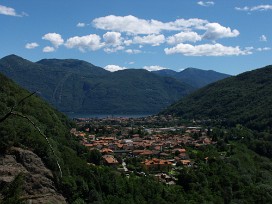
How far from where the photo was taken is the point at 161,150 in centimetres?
6600

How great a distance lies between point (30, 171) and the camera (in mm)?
31641

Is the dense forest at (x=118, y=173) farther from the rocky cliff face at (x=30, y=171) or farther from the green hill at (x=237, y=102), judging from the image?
the green hill at (x=237, y=102)

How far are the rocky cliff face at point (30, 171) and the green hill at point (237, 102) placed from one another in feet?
289

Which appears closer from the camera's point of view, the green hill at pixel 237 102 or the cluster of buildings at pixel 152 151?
the cluster of buildings at pixel 152 151

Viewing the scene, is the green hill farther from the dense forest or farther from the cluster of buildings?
the dense forest

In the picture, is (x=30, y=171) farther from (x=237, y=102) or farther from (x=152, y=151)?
(x=237, y=102)

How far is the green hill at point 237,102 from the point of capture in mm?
124812

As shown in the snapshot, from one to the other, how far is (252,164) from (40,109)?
34970mm

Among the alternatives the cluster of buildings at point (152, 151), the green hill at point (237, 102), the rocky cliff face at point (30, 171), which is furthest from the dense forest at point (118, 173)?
the green hill at point (237, 102)

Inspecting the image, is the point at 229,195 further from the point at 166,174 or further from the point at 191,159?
the point at 191,159

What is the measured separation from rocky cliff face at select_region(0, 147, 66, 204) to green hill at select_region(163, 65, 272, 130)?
289ft

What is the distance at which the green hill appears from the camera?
125m

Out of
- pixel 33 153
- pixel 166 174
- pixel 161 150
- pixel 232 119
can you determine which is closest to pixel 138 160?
pixel 166 174

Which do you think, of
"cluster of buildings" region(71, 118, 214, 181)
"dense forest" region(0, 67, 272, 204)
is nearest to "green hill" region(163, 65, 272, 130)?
"cluster of buildings" region(71, 118, 214, 181)
